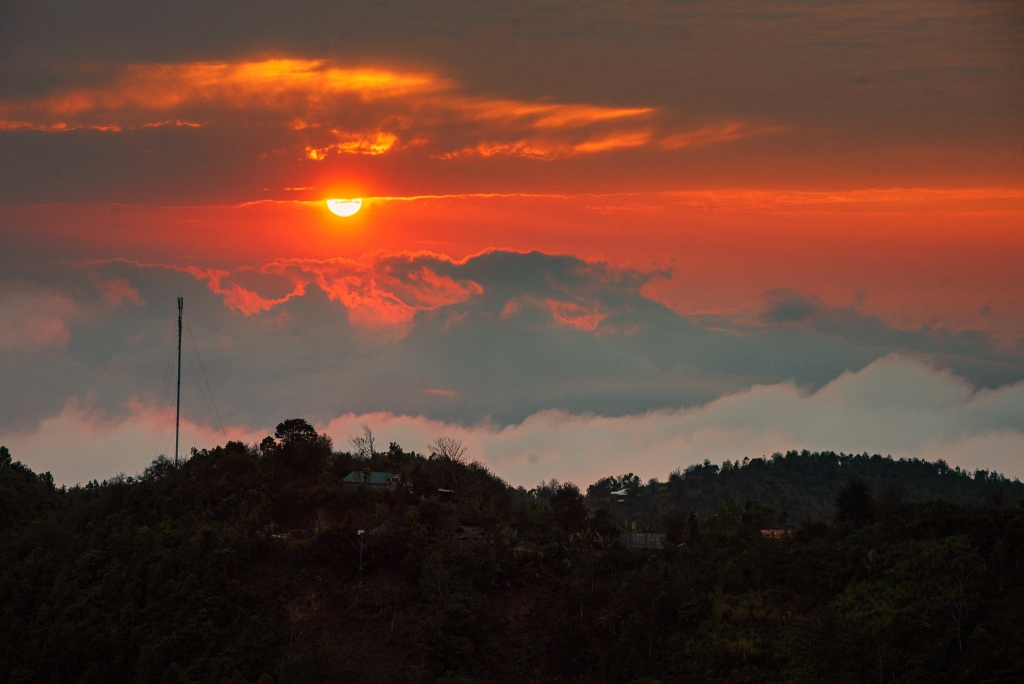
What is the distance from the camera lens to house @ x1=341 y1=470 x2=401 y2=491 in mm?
54581

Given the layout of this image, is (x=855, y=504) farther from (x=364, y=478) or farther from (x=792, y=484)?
(x=792, y=484)

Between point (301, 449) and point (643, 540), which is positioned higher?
point (301, 449)

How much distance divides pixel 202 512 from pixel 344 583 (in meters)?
8.90

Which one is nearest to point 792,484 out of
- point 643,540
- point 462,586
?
point 643,540

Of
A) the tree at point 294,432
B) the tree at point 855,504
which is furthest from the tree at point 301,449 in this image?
the tree at point 855,504

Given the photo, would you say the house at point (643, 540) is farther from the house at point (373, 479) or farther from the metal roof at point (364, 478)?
the metal roof at point (364, 478)

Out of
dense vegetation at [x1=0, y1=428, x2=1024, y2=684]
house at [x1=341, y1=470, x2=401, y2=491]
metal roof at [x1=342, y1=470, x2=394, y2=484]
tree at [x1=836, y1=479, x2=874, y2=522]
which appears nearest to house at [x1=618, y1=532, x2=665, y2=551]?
dense vegetation at [x1=0, y1=428, x2=1024, y2=684]

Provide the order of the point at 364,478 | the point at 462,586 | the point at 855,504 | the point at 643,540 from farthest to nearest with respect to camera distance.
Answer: the point at 364,478 → the point at 643,540 → the point at 855,504 → the point at 462,586

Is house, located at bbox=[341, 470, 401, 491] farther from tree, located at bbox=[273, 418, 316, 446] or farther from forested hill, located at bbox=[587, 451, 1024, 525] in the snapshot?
forested hill, located at bbox=[587, 451, 1024, 525]

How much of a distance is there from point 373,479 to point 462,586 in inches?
468

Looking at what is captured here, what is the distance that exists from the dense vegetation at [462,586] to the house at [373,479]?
0.60 metres

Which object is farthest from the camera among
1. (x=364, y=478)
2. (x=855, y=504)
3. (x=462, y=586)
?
(x=364, y=478)

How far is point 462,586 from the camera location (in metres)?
47.1

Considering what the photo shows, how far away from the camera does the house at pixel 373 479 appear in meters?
54.6
